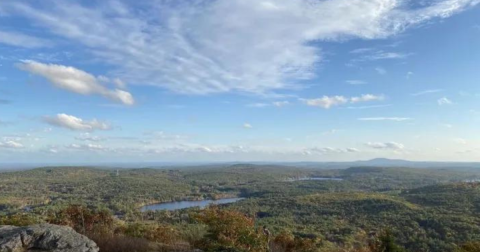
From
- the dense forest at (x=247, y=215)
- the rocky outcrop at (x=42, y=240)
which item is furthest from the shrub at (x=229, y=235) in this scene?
the rocky outcrop at (x=42, y=240)

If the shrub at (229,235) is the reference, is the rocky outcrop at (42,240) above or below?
above

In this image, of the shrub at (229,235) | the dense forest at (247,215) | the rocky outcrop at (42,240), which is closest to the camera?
the rocky outcrop at (42,240)

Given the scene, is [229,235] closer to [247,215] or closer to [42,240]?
[42,240]

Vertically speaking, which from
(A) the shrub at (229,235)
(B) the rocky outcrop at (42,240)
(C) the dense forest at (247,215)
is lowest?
(C) the dense forest at (247,215)

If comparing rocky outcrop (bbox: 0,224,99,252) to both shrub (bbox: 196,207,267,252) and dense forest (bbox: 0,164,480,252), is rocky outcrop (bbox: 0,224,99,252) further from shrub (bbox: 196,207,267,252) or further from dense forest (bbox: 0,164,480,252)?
shrub (bbox: 196,207,267,252)

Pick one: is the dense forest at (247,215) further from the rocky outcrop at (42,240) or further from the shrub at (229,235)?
the rocky outcrop at (42,240)

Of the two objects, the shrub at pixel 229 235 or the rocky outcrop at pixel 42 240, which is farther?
the shrub at pixel 229 235

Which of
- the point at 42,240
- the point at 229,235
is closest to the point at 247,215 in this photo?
the point at 229,235

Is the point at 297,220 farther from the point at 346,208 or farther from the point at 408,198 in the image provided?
the point at 408,198

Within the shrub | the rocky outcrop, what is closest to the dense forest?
the shrub
